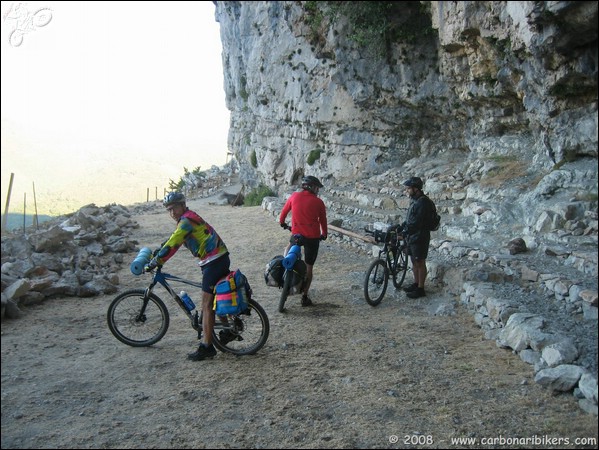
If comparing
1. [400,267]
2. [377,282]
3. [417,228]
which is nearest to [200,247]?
[377,282]

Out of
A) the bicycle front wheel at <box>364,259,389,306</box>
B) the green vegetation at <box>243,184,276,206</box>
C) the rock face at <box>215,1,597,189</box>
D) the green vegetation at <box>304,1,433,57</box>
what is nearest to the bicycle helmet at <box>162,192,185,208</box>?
the bicycle front wheel at <box>364,259,389,306</box>

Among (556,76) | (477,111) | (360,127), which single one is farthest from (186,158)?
(556,76)

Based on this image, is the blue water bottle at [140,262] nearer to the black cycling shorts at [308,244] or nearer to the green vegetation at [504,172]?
the black cycling shorts at [308,244]

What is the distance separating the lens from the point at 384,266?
7602 mm

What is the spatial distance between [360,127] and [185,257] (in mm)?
10795

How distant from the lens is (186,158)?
77000 mm

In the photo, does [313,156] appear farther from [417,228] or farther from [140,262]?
[140,262]

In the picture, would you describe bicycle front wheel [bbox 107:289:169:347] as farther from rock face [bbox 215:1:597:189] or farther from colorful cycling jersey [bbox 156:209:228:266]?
rock face [bbox 215:1:597:189]

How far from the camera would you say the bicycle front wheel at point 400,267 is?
792 centimetres

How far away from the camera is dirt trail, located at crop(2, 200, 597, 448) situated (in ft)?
12.4

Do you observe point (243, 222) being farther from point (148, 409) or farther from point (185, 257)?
point (148, 409)

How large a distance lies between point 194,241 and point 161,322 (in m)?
1.39

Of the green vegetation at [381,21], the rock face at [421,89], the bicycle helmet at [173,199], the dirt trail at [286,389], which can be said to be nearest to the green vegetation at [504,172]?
the rock face at [421,89]

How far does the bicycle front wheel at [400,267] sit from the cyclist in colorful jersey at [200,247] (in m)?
3.67
